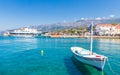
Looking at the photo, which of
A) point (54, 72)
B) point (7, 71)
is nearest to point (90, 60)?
point (54, 72)

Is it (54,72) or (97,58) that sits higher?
(97,58)

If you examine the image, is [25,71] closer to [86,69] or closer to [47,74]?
[47,74]

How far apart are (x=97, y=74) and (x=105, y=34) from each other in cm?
12945

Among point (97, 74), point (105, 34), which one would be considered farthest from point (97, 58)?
point (105, 34)

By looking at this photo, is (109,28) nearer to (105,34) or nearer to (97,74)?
(105,34)

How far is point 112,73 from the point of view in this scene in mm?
22312

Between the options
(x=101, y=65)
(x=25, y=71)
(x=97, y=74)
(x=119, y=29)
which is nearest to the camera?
(x=101, y=65)

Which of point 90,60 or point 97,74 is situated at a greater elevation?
point 90,60

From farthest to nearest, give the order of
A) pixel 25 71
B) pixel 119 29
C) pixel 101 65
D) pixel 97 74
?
pixel 119 29 → pixel 25 71 → pixel 97 74 → pixel 101 65

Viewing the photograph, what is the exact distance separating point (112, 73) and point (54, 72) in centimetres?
821

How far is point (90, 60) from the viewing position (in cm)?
2212

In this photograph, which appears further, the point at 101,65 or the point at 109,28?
the point at 109,28

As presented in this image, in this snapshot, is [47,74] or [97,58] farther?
[47,74]

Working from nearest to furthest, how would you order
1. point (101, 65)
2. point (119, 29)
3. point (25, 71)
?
A: point (101, 65) → point (25, 71) → point (119, 29)
